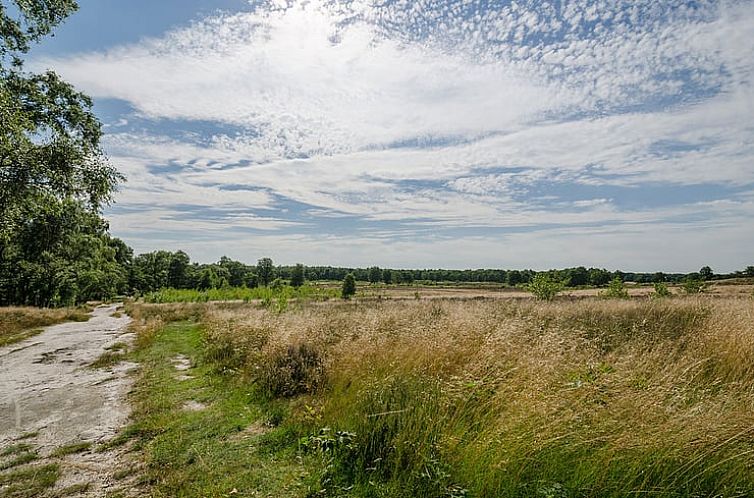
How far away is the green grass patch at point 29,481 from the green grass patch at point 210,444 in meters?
1.02

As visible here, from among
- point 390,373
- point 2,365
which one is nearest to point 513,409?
point 390,373

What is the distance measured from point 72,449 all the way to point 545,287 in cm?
2705

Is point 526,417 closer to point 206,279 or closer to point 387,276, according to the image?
point 206,279

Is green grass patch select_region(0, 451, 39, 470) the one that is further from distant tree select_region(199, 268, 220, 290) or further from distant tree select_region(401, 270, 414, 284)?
distant tree select_region(401, 270, 414, 284)

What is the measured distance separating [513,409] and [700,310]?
11089mm

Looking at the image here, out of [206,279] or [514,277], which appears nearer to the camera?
[206,279]

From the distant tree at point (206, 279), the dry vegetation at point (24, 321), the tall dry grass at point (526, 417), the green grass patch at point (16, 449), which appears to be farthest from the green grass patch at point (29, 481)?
the distant tree at point (206, 279)

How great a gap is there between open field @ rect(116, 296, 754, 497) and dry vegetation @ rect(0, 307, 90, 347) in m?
19.5

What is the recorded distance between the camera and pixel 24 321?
26.4 metres

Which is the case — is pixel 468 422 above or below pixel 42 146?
below

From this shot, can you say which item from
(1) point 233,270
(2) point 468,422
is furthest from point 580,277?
(1) point 233,270

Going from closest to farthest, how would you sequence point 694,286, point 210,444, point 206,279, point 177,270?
point 210,444, point 694,286, point 206,279, point 177,270

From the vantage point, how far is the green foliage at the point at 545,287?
27266mm

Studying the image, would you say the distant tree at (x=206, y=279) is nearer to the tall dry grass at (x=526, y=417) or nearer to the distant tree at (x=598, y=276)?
the distant tree at (x=598, y=276)
